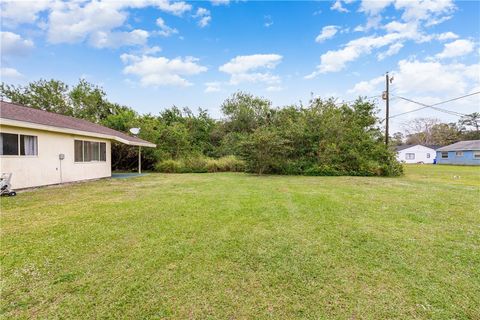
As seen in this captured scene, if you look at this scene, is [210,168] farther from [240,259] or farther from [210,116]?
[240,259]

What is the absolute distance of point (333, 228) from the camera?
403 cm

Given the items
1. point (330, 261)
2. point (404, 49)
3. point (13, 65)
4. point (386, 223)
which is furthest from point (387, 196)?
point (13, 65)

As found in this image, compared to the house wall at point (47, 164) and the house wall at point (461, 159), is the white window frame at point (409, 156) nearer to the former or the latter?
the house wall at point (461, 159)

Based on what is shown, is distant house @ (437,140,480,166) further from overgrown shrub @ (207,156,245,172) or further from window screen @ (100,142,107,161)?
window screen @ (100,142,107,161)

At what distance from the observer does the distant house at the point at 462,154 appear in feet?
90.7

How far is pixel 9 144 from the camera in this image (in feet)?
23.2

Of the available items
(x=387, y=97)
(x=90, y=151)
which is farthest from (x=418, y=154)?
(x=90, y=151)

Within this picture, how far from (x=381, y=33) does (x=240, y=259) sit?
49.3 feet

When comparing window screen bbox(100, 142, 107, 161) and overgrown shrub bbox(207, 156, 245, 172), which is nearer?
window screen bbox(100, 142, 107, 161)

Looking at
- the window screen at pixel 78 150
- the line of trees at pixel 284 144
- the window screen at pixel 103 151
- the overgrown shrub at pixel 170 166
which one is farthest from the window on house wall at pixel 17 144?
the overgrown shrub at pixel 170 166

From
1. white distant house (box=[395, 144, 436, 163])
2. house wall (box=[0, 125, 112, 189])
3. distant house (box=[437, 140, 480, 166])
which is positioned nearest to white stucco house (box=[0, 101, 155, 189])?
house wall (box=[0, 125, 112, 189])

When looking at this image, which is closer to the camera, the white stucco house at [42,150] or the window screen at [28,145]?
the white stucco house at [42,150]

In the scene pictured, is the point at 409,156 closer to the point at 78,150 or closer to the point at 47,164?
the point at 78,150

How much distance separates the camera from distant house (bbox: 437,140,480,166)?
27.6 m
